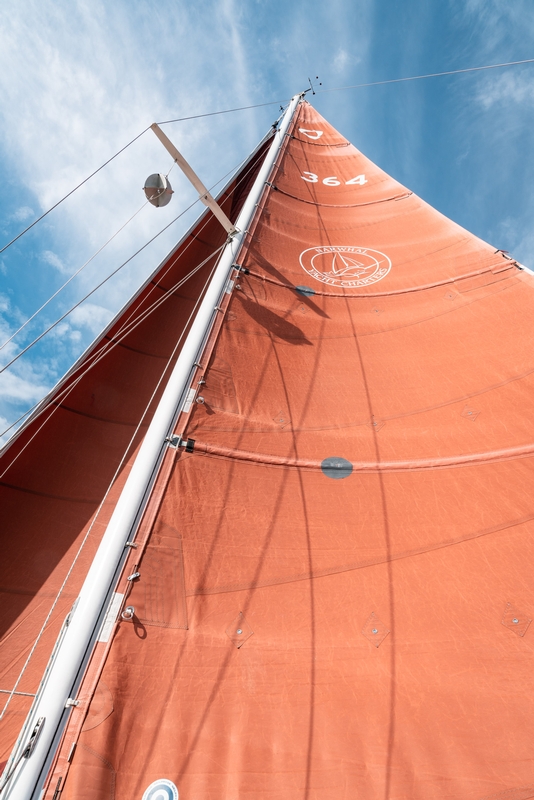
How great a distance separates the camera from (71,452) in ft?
14.1

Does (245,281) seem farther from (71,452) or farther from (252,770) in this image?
(252,770)

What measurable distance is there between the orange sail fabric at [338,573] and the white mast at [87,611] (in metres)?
0.10

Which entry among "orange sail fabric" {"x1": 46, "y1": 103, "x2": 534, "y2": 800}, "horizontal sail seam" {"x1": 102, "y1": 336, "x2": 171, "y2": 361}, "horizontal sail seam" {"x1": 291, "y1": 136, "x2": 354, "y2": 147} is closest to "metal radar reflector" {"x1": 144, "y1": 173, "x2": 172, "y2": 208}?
"orange sail fabric" {"x1": 46, "y1": 103, "x2": 534, "y2": 800}

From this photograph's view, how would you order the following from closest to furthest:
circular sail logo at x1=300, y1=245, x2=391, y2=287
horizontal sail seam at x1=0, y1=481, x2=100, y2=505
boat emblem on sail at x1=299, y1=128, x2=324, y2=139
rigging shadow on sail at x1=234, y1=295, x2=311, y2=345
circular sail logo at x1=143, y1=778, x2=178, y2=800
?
circular sail logo at x1=143, y1=778, x2=178, y2=800 → horizontal sail seam at x1=0, y1=481, x2=100, y2=505 → rigging shadow on sail at x1=234, y1=295, x2=311, y2=345 → circular sail logo at x1=300, y1=245, x2=391, y2=287 → boat emblem on sail at x1=299, y1=128, x2=324, y2=139

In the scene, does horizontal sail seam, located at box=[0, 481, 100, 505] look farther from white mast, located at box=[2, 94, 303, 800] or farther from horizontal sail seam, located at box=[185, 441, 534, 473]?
horizontal sail seam, located at box=[185, 441, 534, 473]

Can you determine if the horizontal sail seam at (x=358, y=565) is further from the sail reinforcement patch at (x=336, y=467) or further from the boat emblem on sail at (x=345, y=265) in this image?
the boat emblem on sail at (x=345, y=265)

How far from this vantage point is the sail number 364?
306 inches

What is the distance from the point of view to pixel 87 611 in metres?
2.24

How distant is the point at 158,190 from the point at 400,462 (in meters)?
3.46

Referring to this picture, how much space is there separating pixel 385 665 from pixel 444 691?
1.00 ft

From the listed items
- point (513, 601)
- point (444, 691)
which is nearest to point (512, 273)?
point (513, 601)

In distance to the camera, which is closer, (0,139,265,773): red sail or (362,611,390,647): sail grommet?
(362,611,390,647): sail grommet

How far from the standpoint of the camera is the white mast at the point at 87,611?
5.92 feet

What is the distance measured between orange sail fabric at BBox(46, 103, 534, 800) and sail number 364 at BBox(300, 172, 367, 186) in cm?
365
